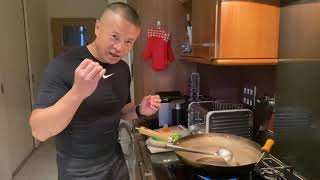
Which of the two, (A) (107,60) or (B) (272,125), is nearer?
(A) (107,60)

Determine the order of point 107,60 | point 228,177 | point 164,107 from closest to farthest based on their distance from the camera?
point 228,177
point 107,60
point 164,107

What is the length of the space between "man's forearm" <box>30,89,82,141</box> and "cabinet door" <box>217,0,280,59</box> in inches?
27.1

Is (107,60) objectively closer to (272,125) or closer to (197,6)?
(197,6)

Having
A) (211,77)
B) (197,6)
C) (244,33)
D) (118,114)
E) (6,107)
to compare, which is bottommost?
(6,107)

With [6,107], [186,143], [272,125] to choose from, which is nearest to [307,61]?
[272,125]

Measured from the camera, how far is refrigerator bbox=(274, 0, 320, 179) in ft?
3.42

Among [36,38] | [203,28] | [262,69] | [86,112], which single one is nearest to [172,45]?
[203,28]

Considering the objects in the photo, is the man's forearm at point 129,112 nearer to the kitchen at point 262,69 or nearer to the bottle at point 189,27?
the kitchen at point 262,69

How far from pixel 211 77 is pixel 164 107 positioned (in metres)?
0.43

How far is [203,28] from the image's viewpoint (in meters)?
1.50

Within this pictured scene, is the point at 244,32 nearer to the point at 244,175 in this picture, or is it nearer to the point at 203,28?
the point at 203,28

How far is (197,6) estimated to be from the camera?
5.40 ft

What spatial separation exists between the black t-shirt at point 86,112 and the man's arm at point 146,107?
166 mm

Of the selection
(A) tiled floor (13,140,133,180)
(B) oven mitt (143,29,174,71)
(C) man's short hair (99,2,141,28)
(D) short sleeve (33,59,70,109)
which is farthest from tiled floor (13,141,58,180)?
(C) man's short hair (99,2,141,28)
